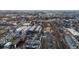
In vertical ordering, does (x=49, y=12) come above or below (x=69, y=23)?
above

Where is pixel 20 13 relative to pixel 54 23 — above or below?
above
